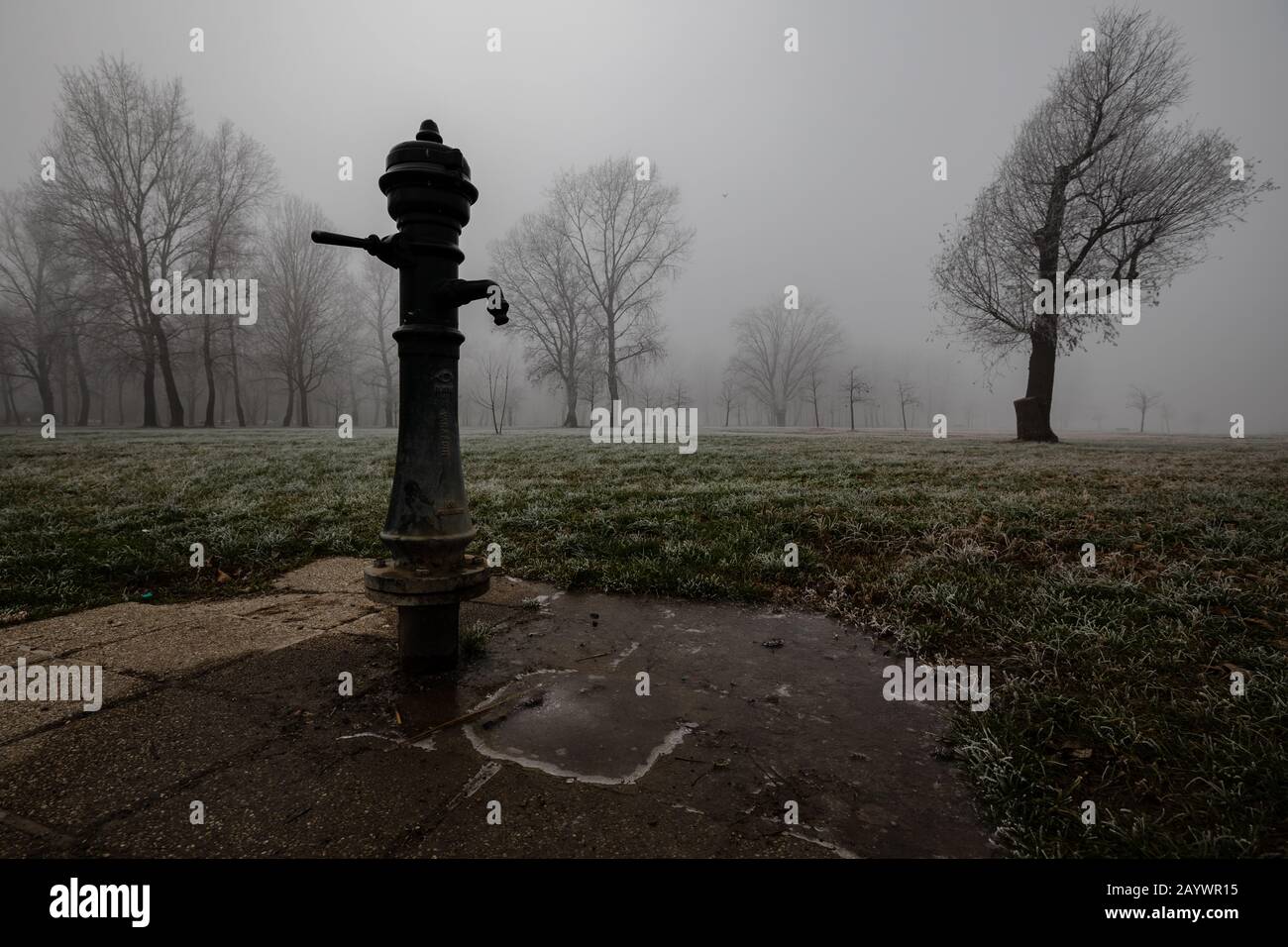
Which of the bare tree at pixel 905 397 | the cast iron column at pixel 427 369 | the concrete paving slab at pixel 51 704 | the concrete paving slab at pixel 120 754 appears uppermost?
the bare tree at pixel 905 397

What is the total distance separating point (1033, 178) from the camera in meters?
16.7

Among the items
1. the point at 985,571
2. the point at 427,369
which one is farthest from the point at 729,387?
the point at 427,369

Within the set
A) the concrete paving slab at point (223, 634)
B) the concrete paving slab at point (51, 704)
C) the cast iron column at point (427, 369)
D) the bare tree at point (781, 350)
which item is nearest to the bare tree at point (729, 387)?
the bare tree at point (781, 350)

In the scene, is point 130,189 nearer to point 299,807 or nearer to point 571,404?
point 571,404

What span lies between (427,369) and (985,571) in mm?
3387

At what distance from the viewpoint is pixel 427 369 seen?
2170 millimetres

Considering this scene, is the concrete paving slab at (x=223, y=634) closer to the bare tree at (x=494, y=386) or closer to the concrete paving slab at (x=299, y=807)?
the concrete paving slab at (x=299, y=807)

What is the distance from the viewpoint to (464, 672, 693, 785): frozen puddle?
1.69 meters

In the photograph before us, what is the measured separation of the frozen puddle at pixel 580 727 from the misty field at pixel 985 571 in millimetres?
973

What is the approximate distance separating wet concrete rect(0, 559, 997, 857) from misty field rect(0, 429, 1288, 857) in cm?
36

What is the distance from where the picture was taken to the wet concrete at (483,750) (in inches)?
54.0
